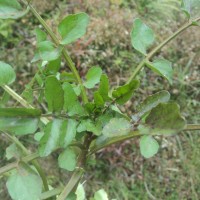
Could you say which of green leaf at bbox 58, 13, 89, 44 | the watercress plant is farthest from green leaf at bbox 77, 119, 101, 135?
green leaf at bbox 58, 13, 89, 44

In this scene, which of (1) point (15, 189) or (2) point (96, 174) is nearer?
(1) point (15, 189)

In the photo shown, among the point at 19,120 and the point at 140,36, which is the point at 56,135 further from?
the point at 140,36

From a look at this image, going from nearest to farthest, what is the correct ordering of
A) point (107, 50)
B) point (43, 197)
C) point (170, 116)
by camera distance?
point (170, 116)
point (43, 197)
point (107, 50)

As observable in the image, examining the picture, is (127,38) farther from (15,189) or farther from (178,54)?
(15,189)

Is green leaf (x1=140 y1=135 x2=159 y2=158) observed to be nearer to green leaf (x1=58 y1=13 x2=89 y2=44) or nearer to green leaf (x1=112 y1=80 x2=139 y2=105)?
green leaf (x1=112 y1=80 x2=139 y2=105)

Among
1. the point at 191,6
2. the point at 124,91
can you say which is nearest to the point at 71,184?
the point at 124,91

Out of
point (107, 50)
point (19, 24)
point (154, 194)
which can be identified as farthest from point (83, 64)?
point (154, 194)
